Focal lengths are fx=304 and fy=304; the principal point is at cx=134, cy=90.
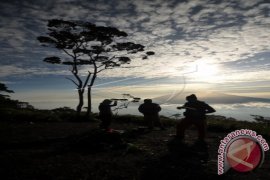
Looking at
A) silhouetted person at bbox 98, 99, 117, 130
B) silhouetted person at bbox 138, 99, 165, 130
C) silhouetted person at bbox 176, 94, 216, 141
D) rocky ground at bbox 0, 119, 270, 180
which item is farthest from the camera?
silhouetted person at bbox 138, 99, 165, 130

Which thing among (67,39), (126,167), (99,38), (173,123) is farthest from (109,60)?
(126,167)

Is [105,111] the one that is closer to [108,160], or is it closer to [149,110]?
[149,110]

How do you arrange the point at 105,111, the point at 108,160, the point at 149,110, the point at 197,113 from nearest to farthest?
the point at 108,160 < the point at 197,113 < the point at 105,111 < the point at 149,110

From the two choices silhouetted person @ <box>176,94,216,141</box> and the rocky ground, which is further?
silhouetted person @ <box>176,94,216,141</box>

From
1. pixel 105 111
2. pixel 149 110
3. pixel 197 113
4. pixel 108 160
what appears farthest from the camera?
pixel 149 110

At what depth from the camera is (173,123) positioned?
22766 mm

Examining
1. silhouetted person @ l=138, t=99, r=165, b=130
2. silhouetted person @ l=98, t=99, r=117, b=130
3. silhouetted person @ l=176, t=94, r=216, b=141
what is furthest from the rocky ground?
silhouetted person @ l=138, t=99, r=165, b=130

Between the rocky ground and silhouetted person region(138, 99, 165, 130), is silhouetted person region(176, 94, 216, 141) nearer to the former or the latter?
the rocky ground

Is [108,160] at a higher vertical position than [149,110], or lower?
lower

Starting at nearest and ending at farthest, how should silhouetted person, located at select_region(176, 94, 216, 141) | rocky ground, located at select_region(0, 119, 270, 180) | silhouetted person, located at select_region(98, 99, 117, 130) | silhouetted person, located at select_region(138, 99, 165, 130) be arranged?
rocky ground, located at select_region(0, 119, 270, 180), silhouetted person, located at select_region(176, 94, 216, 141), silhouetted person, located at select_region(98, 99, 117, 130), silhouetted person, located at select_region(138, 99, 165, 130)

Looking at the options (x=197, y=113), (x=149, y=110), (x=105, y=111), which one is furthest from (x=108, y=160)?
(x=149, y=110)

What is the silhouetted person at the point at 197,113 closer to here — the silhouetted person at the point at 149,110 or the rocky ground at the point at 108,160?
the rocky ground at the point at 108,160

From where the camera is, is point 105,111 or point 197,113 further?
point 105,111

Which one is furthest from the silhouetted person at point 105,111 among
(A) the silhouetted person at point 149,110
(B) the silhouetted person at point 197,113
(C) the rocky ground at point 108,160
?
(B) the silhouetted person at point 197,113
